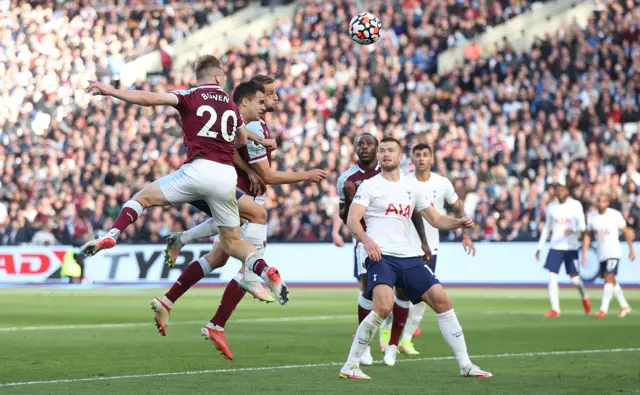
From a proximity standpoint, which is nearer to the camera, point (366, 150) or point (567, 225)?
point (366, 150)

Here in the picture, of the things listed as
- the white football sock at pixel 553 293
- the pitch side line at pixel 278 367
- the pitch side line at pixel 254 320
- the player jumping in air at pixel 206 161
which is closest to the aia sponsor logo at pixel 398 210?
the player jumping in air at pixel 206 161

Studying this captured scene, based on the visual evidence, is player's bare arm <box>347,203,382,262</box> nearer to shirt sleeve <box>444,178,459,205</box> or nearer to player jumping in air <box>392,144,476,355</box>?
player jumping in air <box>392,144,476,355</box>

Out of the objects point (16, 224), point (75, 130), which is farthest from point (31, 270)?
point (75, 130)

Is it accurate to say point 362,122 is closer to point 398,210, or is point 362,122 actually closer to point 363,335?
point 398,210

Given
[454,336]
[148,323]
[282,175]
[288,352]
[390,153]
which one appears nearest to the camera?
[454,336]

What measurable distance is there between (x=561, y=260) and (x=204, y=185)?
11.2 m

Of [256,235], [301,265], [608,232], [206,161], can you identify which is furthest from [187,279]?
[301,265]

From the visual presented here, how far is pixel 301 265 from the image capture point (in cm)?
2994

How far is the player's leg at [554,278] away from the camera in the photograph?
2033 centimetres

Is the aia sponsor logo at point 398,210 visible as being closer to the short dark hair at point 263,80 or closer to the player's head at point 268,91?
the player's head at point 268,91

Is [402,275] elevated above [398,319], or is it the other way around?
[402,275]

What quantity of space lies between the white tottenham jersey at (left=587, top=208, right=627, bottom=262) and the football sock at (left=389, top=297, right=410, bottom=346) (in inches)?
366

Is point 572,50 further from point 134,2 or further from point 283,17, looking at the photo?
point 134,2

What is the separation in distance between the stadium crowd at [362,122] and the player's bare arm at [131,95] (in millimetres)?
18643
